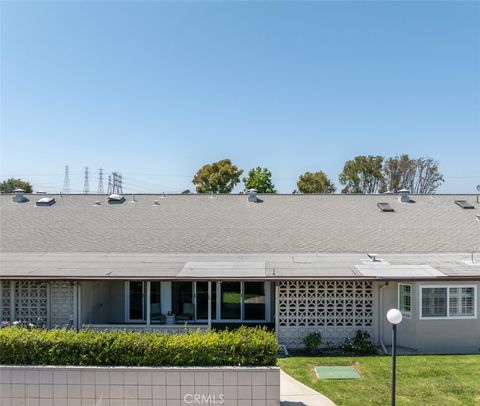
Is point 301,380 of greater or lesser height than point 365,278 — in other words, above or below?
below

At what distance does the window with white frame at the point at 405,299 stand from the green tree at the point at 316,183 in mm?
43956

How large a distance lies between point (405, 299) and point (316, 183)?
1758 inches

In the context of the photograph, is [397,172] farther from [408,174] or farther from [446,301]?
[446,301]

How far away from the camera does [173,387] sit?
831 cm

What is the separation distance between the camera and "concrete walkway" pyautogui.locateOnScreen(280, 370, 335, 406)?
889cm

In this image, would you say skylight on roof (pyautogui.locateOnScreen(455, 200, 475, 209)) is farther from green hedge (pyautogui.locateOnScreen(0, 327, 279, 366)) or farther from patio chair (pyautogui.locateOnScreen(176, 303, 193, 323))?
green hedge (pyautogui.locateOnScreen(0, 327, 279, 366))

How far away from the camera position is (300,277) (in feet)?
40.8

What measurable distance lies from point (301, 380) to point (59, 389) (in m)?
5.46

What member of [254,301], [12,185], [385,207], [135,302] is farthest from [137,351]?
[12,185]

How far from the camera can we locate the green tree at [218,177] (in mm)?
54750

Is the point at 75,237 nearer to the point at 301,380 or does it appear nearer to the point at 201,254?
the point at 201,254

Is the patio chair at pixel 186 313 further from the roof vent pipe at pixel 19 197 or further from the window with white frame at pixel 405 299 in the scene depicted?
the roof vent pipe at pixel 19 197

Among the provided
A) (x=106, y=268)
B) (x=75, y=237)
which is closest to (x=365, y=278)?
(x=106, y=268)

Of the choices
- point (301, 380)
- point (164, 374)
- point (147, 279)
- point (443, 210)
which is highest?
point (443, 210)
